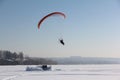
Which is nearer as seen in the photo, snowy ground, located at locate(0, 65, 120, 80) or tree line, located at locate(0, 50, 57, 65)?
snowy ground, located at locate(0, 65, 120, 80)

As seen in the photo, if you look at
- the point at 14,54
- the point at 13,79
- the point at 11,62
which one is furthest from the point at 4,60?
the point at 13,79

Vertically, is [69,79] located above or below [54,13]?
below

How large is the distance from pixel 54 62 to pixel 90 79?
4326 cm

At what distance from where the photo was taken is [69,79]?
54.0 ft

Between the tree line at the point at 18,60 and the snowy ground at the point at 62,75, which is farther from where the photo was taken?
the tree line at the point at 18,60

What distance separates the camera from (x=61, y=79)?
53.3ft

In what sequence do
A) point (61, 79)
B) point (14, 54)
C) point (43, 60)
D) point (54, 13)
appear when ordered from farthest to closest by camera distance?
point (14, 54) < point (43, 60) < point (61, 79) < point (54, 13)

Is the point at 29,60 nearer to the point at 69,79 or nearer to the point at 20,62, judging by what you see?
the point at 20,62

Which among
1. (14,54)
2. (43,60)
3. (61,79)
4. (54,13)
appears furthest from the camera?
(14,54)

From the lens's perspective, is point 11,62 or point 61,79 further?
point 11,62

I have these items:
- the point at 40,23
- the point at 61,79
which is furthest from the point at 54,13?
the point at 61,79

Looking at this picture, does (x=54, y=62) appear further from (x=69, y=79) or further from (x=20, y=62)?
(x=69, y=79)

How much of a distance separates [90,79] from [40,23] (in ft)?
13.7

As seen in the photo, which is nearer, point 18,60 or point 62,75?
point 62,75
